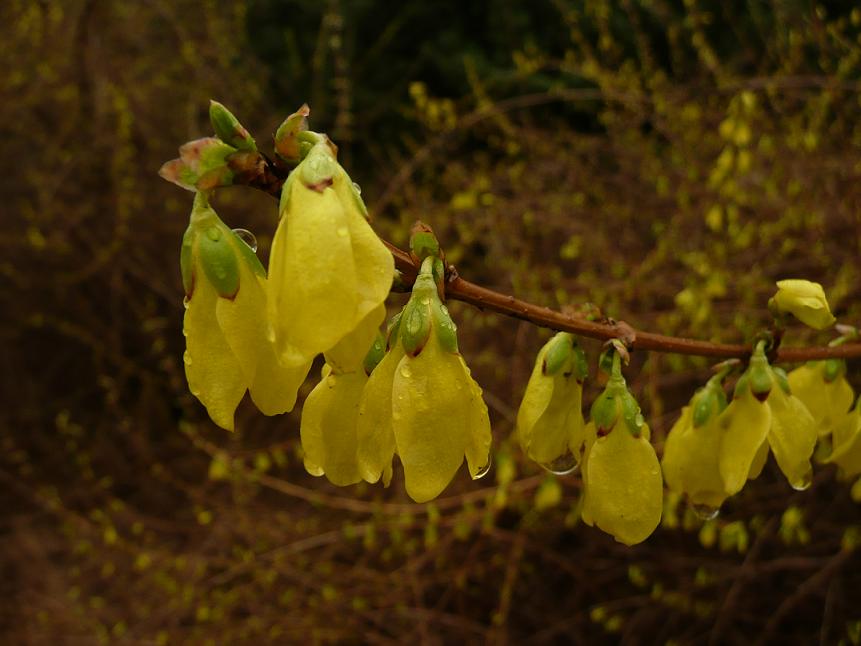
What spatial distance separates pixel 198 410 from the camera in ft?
16.4

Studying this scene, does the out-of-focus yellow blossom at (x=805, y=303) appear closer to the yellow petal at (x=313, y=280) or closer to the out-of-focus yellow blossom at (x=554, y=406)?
the out-of-focus yellow blossom at (x=554, y=406)

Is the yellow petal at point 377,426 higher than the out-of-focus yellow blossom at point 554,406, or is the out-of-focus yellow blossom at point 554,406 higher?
the yellow petal at point 377,426

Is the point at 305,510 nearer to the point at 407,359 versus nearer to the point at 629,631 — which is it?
the point at 629,631

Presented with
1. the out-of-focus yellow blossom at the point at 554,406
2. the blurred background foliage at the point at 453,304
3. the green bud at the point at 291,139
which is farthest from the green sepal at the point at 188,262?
the blurred background foliage at the point at 453,304

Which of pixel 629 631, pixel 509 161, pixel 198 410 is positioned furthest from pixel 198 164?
pixel 509 161

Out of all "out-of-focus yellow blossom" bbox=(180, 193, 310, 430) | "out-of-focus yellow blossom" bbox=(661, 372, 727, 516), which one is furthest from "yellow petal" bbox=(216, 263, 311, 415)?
"out-of-focus yellow blossom" bbox=(661, 372, 727, 516)

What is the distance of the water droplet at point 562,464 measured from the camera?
92 centimetres

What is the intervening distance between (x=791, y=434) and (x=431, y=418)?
0.57 metres

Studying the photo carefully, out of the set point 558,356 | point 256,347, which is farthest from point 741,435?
point 256,347

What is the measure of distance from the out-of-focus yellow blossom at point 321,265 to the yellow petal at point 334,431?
6.5 inches

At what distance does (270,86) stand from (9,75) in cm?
220

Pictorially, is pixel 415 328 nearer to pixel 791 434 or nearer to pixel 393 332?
pixel 393 332

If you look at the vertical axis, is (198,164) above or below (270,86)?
above

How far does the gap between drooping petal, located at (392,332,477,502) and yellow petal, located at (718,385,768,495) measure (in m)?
0.45
